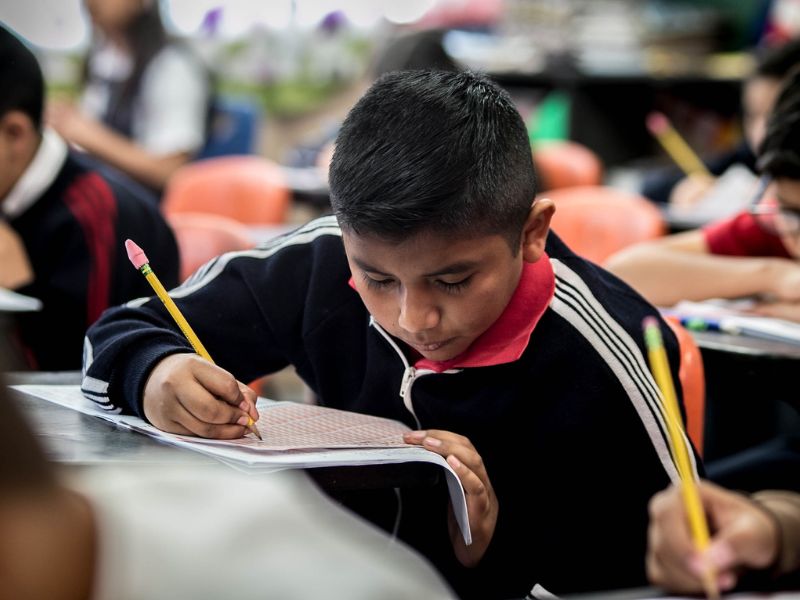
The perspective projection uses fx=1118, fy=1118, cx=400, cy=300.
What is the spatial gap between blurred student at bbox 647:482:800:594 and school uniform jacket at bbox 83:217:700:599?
31 centimetres

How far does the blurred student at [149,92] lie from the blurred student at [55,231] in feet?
5.89

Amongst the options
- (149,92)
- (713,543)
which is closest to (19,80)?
(713,543)

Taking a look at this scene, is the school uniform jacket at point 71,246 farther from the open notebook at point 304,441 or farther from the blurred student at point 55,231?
the open notebook at point 304,441

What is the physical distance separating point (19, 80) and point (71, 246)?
29cm

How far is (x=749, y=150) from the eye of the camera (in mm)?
3887

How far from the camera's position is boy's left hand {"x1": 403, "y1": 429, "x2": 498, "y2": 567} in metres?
1.06

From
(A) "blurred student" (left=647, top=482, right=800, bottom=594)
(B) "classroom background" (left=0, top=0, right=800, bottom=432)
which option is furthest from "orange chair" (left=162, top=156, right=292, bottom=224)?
(A) "blurred student" (left=647, top=482, right=800, bottom=594)

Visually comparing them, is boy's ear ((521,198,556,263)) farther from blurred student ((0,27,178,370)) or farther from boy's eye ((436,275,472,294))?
blurred student ((0,27,178,370))

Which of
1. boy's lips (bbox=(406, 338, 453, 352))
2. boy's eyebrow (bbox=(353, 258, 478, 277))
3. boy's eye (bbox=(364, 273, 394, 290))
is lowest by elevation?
boy's lips (bbox=(406, 338, 453, 352))

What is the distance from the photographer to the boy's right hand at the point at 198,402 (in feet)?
3.47

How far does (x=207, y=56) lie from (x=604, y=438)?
17.0 feet

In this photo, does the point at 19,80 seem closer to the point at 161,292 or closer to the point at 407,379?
the point at 161,292

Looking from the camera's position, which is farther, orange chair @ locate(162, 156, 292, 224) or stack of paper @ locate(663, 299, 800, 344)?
orange chair @ locate(162, 156, 292, 224)

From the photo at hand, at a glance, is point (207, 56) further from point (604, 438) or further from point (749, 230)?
point (604, 438)
